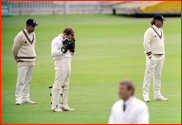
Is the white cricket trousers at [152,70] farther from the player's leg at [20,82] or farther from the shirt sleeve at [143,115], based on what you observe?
the shirt sleeve at [143,115]

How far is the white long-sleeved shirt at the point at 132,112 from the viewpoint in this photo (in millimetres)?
4316

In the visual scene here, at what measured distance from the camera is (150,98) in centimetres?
995

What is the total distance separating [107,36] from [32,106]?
15.6 metres

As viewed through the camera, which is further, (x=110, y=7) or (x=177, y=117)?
(x=110, y=7)

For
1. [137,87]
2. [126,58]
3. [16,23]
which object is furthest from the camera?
[16,23]

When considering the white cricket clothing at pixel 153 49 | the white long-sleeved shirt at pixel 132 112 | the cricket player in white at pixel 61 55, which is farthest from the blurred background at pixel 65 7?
the white long-sleeved shirt at pixel 132 112

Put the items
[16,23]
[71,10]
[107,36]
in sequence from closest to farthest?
[107,36] → [16,23] → [71,10]

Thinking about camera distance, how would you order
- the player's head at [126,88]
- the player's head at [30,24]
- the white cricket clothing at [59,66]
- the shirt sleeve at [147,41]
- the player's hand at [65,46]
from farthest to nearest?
the shirt sleeve at [147,41]
the player's head at [30,24]
the white cricket clothing at [59,66]
the player's hand at [65,46]
the player's head at [126,88]

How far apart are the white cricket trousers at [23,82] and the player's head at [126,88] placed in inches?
208

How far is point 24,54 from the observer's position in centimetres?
911

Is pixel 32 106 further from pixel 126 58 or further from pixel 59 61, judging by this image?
pixel 126 58

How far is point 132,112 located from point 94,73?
404 inches

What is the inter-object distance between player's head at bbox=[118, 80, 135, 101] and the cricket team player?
5077mm

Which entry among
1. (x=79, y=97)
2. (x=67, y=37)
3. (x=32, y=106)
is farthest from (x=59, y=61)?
(x=79, y=97)
